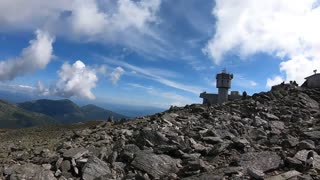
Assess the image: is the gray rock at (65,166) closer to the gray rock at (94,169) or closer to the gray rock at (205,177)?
the gray rock at (94,169)

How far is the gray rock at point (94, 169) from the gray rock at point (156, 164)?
162cm

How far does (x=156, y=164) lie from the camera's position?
20875 mm

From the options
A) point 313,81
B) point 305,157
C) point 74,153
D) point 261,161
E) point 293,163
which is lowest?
point 74,153

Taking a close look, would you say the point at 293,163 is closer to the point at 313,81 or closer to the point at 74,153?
the point at 74,153

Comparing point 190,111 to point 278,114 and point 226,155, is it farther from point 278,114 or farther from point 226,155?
point 226,155

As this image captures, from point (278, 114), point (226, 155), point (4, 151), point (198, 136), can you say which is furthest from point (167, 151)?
point (278, 114)

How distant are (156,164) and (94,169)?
342cm

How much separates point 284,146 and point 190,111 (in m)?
18.4

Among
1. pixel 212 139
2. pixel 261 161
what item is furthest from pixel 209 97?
pixel 261 161

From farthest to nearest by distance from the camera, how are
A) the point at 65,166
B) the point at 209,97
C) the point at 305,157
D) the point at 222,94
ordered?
1. the point at 209,97
2. the point at 222,94
3. the point at 65,166
4. the point at 305,157

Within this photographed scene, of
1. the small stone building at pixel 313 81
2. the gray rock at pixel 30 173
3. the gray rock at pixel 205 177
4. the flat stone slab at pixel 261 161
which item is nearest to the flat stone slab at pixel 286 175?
the flat stone slab at pixel 261 161

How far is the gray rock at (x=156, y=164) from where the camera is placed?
66.5 ft

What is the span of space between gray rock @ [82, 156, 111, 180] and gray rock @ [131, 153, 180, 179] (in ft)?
5.31

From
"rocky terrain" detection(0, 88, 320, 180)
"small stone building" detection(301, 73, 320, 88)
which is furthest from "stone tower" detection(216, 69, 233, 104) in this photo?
"rocky terrain" detection(0, 88, 320, 180)
